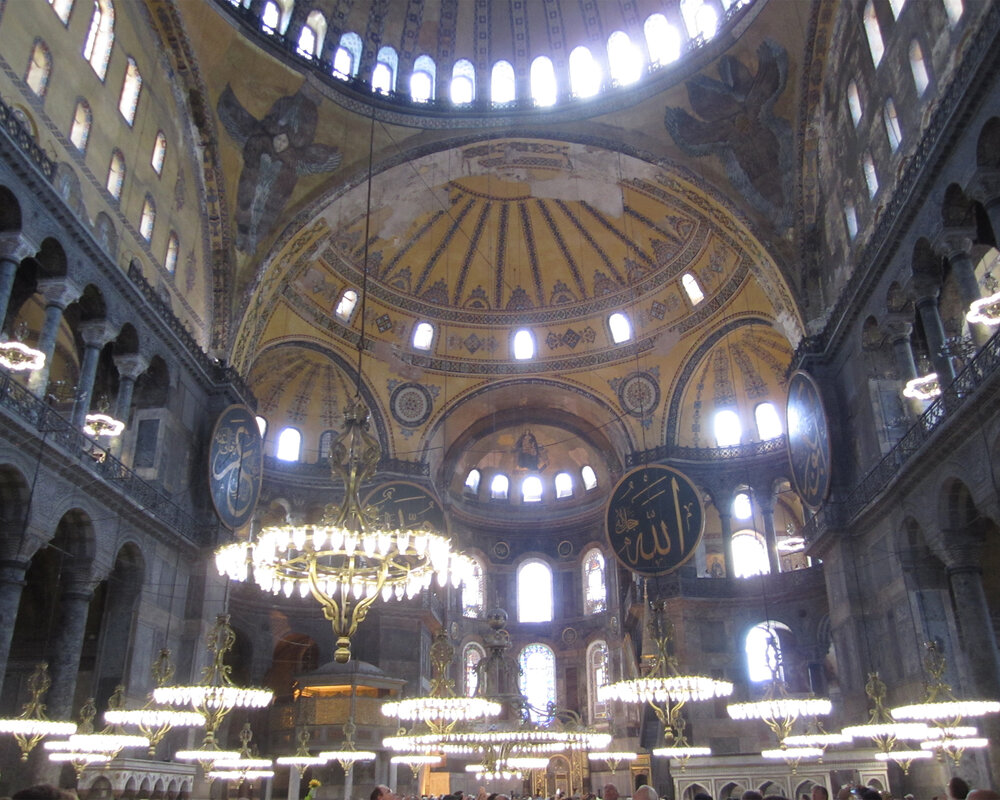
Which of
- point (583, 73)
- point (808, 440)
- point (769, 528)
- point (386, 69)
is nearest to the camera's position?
point (808, 440)

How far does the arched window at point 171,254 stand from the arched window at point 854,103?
10.8 m

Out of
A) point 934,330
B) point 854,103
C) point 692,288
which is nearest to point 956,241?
point 934,330

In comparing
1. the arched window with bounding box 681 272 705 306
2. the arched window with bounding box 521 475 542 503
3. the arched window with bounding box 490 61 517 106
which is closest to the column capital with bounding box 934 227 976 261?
the arched window with bounding box 681 272 705 306

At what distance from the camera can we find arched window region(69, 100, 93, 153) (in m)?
11.0

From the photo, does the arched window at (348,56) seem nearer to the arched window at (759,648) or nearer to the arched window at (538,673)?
the arched window at (759,648)

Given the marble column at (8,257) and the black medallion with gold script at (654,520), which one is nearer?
the marble column at (8,257)

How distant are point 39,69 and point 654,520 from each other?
11.8 meters

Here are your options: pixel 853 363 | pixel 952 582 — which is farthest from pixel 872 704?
pixel 853 363

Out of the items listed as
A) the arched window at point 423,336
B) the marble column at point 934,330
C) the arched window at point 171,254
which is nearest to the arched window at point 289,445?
the arched window at point 423,336

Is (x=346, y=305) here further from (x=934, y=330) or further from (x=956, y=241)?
(x=956, y=241)

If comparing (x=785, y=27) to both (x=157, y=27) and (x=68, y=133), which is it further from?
(x=68, y=133)

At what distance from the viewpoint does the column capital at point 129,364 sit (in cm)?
1244

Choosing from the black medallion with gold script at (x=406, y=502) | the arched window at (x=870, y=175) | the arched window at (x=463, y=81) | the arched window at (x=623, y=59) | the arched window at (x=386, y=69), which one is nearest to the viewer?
the arched window at (x=870, y=175)

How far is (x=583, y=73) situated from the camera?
55.5 ft
